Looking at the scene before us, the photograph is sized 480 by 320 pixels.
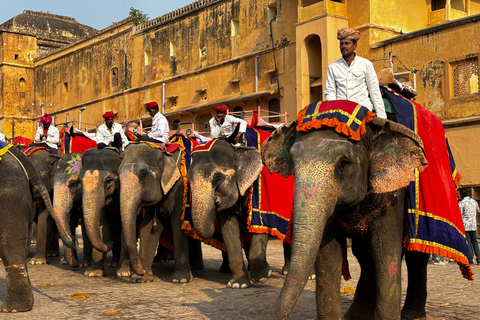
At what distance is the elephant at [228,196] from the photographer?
27.6 ft

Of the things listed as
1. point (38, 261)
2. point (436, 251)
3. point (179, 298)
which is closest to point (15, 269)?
point (179, 298)

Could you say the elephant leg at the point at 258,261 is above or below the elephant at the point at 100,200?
below

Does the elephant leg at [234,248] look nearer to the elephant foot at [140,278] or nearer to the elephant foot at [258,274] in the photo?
the elephant foot at [258,274]

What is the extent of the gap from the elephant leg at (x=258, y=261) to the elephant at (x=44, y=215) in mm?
4158

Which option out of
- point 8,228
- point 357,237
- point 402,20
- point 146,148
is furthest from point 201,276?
point 402,20

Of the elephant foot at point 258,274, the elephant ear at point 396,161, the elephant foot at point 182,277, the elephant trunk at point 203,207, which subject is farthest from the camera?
the elephant foot at point 182,277

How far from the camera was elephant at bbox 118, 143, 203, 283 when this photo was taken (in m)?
8.91

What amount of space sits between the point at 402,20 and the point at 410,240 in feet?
65.1

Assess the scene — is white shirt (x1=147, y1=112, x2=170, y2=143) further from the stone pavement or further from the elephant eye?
the elephant eye

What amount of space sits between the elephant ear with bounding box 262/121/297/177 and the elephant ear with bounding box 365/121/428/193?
0.74 m

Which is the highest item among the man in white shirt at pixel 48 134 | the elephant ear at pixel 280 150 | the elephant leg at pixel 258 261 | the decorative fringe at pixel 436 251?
the man in white shirt at pixel 48 134

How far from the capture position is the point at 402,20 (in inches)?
945

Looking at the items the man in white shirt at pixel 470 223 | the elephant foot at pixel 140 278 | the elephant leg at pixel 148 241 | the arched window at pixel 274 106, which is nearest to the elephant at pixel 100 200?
the elephant leg at pixel 148 241

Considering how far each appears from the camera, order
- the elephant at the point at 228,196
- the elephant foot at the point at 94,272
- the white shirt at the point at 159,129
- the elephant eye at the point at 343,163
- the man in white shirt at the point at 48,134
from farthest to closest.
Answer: the man in white shirt at the point at 48,134
the white shirt at the point at 159,129
the elephant foot at the point at 94,272
the elephant at the point at 228,196
the elephant eye at the point at 343,163
